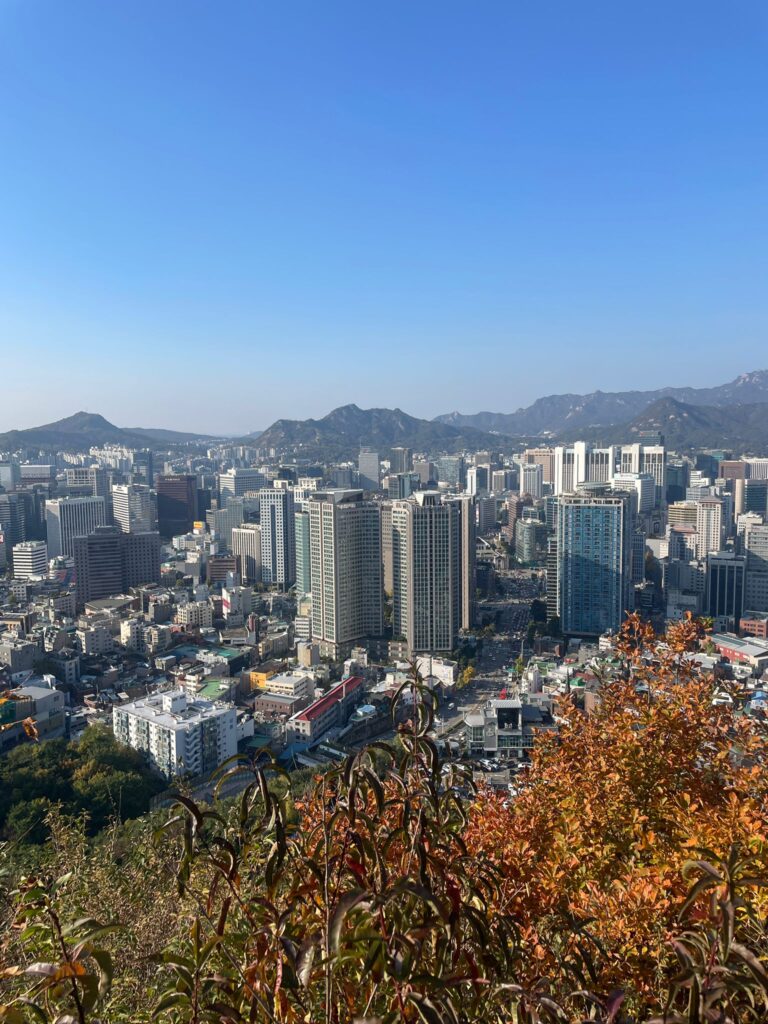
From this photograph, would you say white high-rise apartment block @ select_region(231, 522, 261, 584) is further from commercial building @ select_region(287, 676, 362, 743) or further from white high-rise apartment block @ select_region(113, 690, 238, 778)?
white high-rise apartment block @ select_region(113, 690, 238, 778)

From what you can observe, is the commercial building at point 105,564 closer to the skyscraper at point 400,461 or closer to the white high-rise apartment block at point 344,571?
the white high-rise apartment block at point 344,571

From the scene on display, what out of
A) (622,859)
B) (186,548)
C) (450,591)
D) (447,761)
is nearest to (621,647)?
(622,859)

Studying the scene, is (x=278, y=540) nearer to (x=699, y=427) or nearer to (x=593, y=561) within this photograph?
(x=593, y=561)

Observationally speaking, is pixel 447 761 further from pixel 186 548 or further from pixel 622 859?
pixel 186 548

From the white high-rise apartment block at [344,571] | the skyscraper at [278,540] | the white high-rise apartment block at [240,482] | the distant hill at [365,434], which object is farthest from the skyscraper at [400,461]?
the white high-rise apartment block at [344,571]

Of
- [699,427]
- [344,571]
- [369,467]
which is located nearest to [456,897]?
[344,571]
